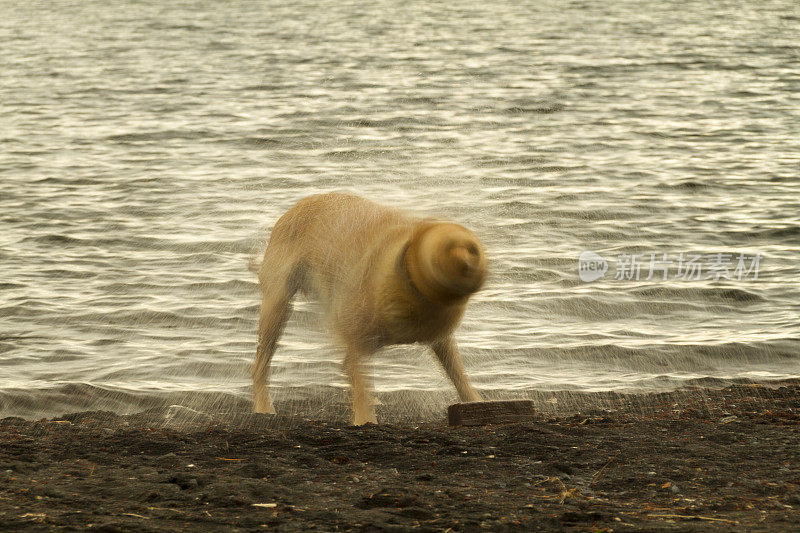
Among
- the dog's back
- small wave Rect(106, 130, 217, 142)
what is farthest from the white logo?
small wave Rect(106, 130, 217, 142)

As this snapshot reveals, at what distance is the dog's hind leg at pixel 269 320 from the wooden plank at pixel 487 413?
115cm

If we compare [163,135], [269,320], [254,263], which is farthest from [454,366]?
[163,135]

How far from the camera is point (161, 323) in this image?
8820 millimetres

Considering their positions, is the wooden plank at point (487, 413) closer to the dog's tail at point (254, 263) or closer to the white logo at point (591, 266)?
the dog's tail at point (254, 263)

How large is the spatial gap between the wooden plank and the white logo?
4.81m

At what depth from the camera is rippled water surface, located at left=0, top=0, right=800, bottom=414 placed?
24.9 feet

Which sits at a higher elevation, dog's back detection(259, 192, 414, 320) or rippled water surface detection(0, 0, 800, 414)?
dog's back detection(259, 192, 414, 320)

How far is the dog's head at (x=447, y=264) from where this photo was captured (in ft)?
14.5

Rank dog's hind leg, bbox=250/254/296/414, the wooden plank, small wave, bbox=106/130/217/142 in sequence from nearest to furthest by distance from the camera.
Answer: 1. the wooden plank
2. dog's hind leg, bbox=250/254/296/414
3. small wave, bbox=106/130/217/142

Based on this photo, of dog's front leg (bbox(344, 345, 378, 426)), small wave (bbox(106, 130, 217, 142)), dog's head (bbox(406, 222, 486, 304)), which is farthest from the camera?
small wave (bbox(106, 130, 217, 142))

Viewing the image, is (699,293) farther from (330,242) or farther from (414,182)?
(330,242)

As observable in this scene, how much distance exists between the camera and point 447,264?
441cm

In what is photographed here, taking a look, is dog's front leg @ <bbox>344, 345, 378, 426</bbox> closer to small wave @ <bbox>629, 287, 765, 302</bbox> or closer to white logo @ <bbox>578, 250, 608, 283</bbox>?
small wave @ <bbox>629, 287, 765, 302</bbox>

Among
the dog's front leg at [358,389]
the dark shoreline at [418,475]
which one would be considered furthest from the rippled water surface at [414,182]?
the dark shoreline at [418,475]
